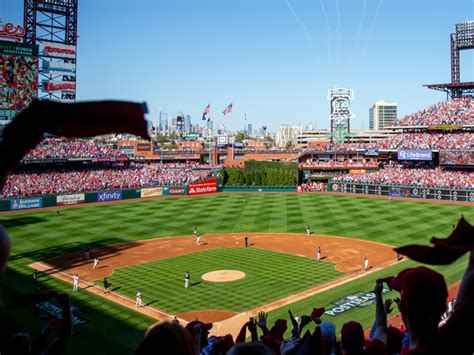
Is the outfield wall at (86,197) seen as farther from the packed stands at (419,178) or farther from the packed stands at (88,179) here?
the packed stands at (419,178)

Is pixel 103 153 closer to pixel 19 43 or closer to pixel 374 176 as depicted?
pixel 19 43

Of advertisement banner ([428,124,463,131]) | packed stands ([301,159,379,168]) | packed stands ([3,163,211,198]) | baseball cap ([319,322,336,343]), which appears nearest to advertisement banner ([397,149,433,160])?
advertisement banner ([428,124,463,131])

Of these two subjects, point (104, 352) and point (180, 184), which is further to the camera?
point (180, 184)

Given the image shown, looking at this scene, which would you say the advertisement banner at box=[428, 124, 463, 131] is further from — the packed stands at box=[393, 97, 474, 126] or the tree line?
the tree line

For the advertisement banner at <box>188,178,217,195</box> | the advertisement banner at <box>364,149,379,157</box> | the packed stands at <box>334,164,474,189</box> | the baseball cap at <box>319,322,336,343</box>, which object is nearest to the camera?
the baseball cap at <box>319,322,336,343</box>

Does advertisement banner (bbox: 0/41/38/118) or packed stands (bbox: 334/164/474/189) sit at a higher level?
advertisement banner (bbox: 0/41/38/118)

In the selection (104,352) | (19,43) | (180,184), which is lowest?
(104,352)

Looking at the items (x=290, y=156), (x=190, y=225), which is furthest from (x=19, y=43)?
(x=290, y=156)
